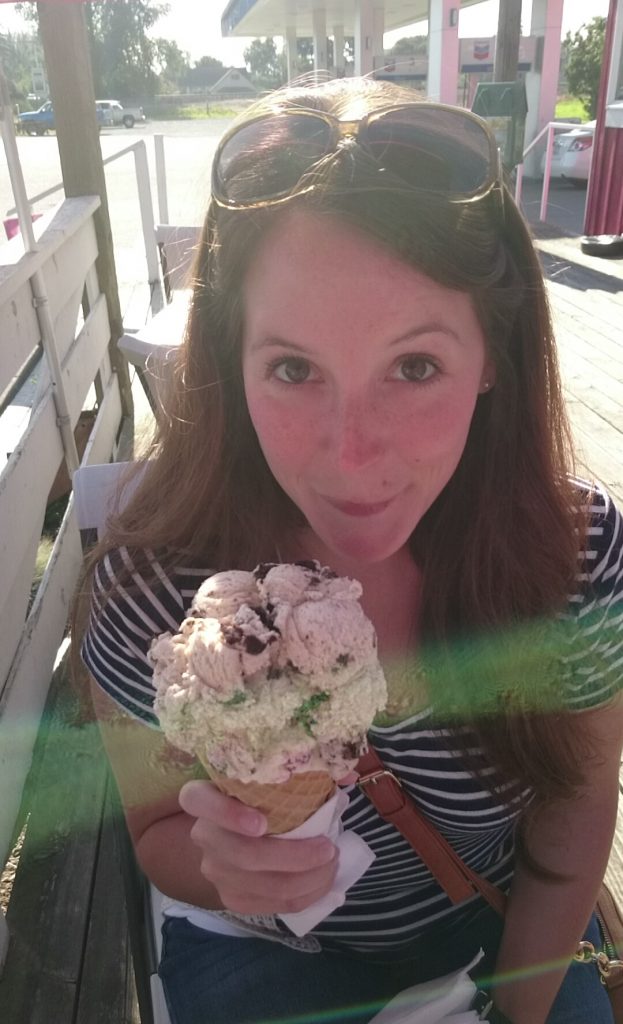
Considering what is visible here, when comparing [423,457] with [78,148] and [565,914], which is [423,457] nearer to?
[565,914]

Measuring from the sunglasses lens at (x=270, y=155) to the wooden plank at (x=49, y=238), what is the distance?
1849mm

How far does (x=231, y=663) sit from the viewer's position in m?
0.88

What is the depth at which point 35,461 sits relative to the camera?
3275 mm

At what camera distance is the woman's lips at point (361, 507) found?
3.85 feet

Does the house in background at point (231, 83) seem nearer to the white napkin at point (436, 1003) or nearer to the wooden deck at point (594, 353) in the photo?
the wooden deck at point (594, 353)

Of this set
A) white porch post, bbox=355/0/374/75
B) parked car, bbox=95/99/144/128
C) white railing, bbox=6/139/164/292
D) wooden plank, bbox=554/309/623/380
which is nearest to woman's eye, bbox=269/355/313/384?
wooden plank, bbox=554/309/623/380

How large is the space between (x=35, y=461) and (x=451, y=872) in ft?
8.00

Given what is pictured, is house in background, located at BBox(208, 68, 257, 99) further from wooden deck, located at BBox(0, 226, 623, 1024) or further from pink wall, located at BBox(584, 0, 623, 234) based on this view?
wooden deck, located at BBox(0, 226, 623, 1024)

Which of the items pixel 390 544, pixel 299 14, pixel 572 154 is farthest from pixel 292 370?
pixel 299 14

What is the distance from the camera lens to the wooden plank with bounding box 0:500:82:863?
8.35ft

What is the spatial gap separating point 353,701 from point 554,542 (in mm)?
628

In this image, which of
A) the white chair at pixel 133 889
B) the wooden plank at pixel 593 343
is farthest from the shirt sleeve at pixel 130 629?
the wooden plank at pixel 593 343

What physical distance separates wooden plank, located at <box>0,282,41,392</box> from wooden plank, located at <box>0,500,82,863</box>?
2.70 feet

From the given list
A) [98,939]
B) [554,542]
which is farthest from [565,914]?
[98,939]
